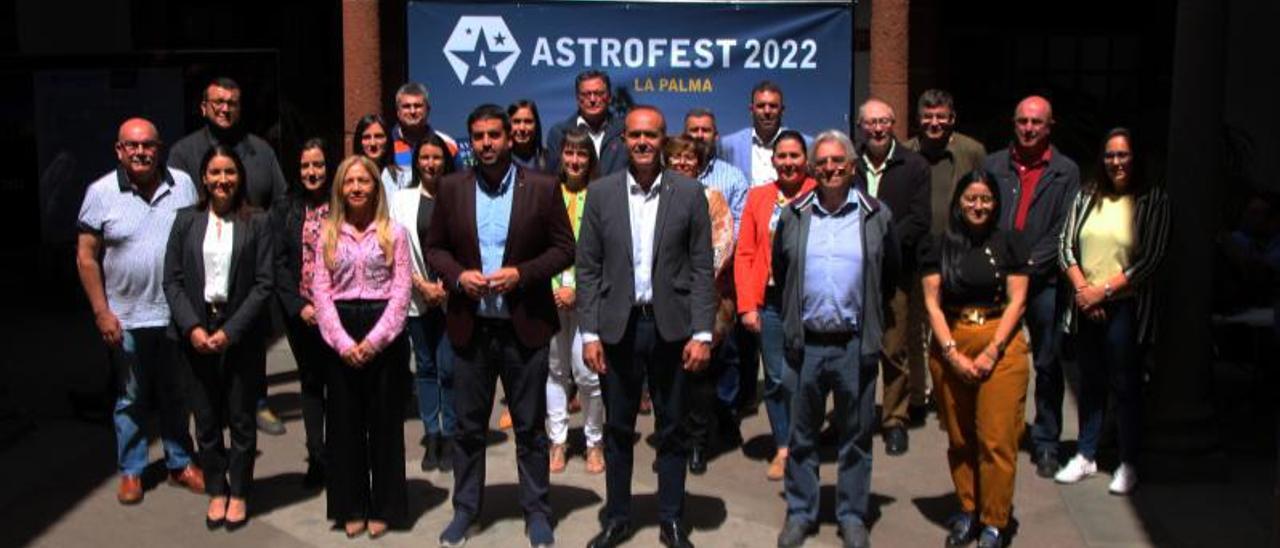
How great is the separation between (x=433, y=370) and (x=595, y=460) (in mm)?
971

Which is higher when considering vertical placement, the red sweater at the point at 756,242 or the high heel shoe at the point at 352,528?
the red sweater at the point at 756,242

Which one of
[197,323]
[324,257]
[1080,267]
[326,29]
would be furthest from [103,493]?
[326,29]

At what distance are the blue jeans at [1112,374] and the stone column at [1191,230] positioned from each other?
24 centimetres

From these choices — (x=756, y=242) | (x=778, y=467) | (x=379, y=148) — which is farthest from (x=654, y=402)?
(x=379, y=148)

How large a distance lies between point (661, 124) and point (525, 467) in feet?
5.35

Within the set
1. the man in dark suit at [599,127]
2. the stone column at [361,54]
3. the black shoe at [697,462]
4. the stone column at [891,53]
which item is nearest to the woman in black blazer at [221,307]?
the man in dark suit at [599,127]

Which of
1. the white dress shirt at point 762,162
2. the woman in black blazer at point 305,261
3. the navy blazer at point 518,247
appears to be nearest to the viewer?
the navy blazer at point 518,247

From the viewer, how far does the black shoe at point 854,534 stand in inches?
258

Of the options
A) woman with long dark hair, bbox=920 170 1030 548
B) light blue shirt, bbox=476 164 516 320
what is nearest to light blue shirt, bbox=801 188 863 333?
woman with long dark hair, bbox=920 170 1030 548

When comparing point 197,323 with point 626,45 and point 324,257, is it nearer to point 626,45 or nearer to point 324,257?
point 324,257

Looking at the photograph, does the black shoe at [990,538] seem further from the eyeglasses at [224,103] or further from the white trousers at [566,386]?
the eyeglasses at [224,103]

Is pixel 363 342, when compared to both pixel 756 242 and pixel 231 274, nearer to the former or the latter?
pixel 231 274

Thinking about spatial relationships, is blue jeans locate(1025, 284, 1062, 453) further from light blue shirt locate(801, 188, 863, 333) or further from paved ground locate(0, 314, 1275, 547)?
light blue shirt locate(801, 188, 863, 333)

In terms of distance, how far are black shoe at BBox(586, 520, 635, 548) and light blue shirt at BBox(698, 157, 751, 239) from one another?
1.95 meters
